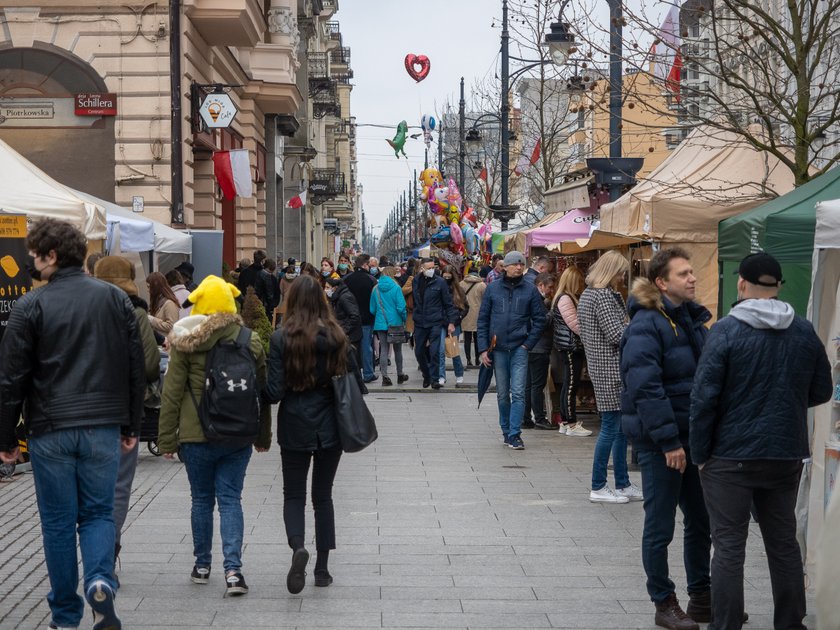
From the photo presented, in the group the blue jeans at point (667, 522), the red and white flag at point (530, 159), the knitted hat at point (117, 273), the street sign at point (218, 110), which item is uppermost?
the street sign at point (218, 110)

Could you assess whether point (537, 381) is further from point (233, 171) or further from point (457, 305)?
point (233, 171)

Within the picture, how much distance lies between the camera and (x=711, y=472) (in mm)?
5852

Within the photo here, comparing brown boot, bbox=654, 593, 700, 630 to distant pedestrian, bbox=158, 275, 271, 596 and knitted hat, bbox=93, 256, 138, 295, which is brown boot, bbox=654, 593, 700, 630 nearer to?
distant pedestrian, bbox=158, 275, 271, 596

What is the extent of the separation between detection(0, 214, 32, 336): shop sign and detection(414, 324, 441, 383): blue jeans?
30.2ft

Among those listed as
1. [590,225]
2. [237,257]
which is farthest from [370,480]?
[237,257]

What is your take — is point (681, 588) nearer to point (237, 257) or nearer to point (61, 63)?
point (61, 63)

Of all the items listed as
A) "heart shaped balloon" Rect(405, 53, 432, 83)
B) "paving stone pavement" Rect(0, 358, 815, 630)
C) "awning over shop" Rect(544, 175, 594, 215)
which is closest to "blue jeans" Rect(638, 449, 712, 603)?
"paving stone pavement" Rect(0, 358, 815, 630)

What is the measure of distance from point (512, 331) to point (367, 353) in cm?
747

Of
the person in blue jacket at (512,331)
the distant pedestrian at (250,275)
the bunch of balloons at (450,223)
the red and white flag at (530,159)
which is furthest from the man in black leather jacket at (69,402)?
the red and white flag at (530,159)

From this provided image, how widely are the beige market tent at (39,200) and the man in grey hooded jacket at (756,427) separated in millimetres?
7073

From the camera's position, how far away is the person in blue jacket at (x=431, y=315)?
1947cm

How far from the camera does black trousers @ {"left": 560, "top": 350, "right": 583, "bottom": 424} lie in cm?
1355

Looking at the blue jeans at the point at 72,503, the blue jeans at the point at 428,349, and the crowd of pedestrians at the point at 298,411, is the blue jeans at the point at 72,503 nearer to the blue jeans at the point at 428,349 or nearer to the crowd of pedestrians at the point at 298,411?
the crowd of pedestrians at the point at 298,411

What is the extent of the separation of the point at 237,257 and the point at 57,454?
27057 mm
